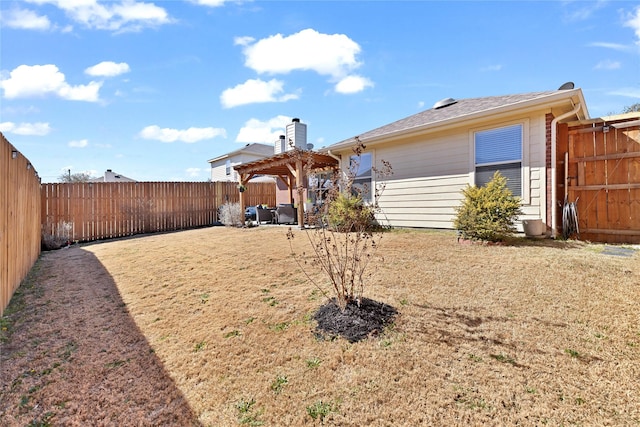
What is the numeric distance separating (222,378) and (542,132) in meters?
7.14

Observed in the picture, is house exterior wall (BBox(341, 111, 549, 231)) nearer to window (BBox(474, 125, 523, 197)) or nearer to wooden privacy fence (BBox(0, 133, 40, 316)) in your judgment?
window (BBox(474, 125, 523, 197))

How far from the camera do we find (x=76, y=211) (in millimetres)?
10789

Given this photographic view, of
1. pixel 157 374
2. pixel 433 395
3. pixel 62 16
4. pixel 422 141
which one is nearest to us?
pixel 433 395

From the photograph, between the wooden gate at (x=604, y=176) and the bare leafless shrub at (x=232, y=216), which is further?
the bare leafless shrub at (x=232, y=216)

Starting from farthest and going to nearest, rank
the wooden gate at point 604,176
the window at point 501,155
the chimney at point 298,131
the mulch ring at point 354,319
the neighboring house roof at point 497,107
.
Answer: the chimney at point 298,131 → the window at point 501,155 → the wooden gate at point 604,176 → the neighboring house roof at point 497,107 → the mulch ring at point 354,319

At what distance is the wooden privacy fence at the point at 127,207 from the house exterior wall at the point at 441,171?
834 cm

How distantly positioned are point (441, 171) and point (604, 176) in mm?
3153

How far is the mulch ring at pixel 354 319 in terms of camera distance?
288cm

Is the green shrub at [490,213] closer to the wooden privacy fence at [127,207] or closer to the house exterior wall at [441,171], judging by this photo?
the house exterior wall at [441,171]

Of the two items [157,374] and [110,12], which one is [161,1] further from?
[157,374]

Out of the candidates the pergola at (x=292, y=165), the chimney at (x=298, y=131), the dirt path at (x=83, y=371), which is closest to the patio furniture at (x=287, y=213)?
→ the pergola at (x=292, y=165)

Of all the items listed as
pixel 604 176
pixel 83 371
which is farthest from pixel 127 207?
pixel 604 176

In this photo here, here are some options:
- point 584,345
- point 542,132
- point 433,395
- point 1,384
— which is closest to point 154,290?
point 1,384

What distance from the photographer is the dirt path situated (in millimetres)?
2143
